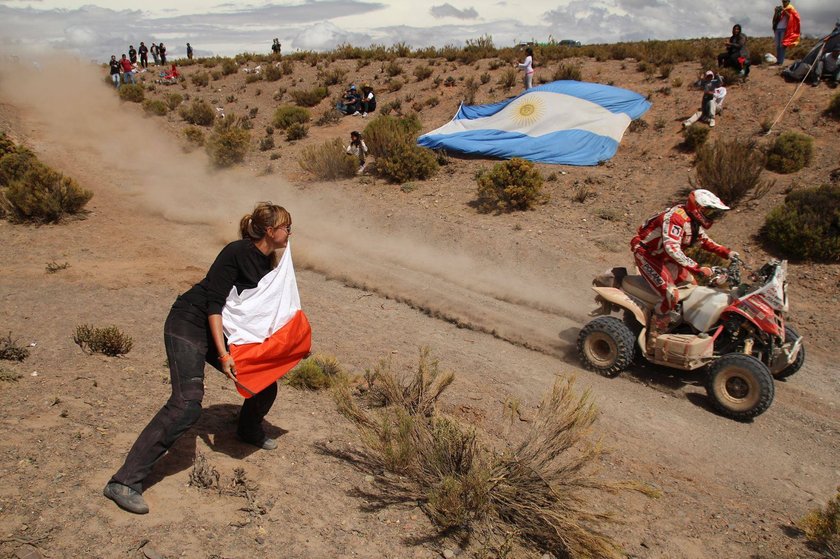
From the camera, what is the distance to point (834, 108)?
15.6 metres

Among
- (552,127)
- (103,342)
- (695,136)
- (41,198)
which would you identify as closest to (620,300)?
(103,342)

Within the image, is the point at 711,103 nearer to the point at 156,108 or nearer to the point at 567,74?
the point at 567,74

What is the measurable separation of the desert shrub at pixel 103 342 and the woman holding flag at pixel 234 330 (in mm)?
2964

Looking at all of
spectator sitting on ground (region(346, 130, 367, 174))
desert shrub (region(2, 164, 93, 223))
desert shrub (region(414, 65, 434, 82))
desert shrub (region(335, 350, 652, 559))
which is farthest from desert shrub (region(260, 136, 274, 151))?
desert shrub (region(335, 350, 652, 559))

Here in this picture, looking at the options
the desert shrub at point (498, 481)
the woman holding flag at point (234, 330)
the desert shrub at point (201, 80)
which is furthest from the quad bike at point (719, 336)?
the desert shrub at point (201, 80)

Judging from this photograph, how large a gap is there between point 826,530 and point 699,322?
3.01 m

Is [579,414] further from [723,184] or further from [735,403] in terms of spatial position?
[723,184]

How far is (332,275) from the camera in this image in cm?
1119

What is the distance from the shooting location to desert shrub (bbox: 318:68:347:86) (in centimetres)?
3055

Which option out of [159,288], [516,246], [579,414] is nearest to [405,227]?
[516,246]

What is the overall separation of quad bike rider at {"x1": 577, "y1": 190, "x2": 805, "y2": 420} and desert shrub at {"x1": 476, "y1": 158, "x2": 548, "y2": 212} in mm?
6747

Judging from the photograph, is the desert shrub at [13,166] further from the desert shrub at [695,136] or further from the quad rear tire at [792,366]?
the desert shrub at [695,136]

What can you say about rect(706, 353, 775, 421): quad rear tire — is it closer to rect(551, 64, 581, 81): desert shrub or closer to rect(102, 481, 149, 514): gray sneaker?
rect(102, 481, 149, 514): gray sneaker

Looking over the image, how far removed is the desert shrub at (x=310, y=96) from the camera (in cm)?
2814
